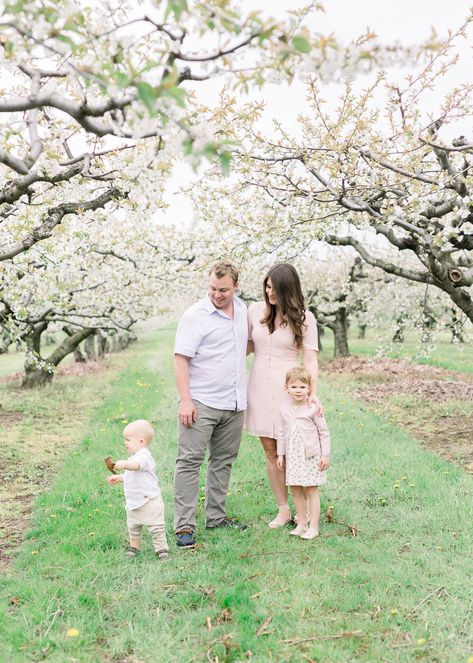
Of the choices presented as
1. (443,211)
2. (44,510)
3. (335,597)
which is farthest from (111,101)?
(443,211)

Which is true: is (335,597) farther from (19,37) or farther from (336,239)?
(336,239)

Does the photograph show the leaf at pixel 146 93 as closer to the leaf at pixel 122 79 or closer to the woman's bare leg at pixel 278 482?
the leaf at pixel 122 79

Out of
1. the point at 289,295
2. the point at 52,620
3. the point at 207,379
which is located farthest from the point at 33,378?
the point at 52,620

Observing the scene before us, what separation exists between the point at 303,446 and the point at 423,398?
30.8ft

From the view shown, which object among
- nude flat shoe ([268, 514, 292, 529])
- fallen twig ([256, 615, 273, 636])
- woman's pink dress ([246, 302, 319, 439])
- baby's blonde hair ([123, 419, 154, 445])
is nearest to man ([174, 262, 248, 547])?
woman's pink dress ([246, 302, 319, 439])

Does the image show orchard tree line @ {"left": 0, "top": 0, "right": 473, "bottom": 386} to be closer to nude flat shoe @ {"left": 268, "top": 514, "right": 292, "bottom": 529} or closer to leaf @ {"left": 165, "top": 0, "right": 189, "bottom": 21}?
leaf @ {"left": 165, "top": 0, "right": 189, "bottom": 21}

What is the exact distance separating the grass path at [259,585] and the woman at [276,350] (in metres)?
0.77

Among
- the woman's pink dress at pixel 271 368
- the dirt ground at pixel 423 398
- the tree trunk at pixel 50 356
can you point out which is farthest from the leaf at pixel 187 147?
the tree trunk at pixel 50 356

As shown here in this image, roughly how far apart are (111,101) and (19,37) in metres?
0.59

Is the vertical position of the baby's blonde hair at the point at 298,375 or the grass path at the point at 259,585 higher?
the baby's blonde hair at the point at 298,375

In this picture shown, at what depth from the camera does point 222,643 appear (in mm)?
3805

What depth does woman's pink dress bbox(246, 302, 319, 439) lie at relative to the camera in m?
5.76

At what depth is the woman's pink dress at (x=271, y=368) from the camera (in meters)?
5.76

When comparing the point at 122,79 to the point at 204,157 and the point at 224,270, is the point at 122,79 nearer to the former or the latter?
the point at 204,157
